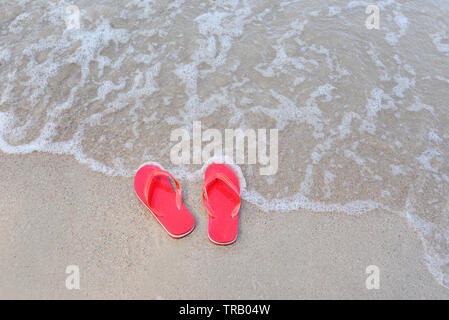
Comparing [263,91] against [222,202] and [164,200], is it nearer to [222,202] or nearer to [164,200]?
[222,202]

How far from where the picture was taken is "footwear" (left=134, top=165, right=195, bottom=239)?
197cm

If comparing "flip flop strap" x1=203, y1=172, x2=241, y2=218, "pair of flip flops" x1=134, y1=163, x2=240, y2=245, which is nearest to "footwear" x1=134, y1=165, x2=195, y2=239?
"pair of flip flops" x1=134, y1=163, x2=240, y2=245

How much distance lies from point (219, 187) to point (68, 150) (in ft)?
3.98

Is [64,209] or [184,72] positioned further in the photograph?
[184,72]

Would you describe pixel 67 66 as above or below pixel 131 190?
above

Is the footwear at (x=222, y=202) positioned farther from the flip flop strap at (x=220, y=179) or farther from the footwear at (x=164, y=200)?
the footwear at (x=164, y=200)

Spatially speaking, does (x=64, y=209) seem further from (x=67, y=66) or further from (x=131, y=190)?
(x=67, y=66)

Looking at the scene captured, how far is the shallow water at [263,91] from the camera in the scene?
2.25 meters

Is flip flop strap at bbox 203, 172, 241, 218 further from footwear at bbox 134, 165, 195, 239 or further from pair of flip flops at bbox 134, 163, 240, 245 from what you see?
footwear at bbox 134, 165, 195, 239

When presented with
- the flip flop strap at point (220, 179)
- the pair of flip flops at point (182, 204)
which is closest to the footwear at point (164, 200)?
the pair of flip flops at point (182, 204)

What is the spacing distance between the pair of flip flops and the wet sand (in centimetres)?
6

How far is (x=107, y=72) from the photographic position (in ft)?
9.58
